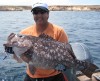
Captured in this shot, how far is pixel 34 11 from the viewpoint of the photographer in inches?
235

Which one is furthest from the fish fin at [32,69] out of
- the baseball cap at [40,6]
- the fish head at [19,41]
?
the baseball cap at [40,6]

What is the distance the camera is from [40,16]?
19.3ft

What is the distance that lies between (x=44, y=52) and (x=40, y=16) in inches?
29.9

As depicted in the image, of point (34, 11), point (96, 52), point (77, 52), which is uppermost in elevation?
point (34, 11)

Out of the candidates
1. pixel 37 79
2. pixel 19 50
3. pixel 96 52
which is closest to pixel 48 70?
pixel 37 79

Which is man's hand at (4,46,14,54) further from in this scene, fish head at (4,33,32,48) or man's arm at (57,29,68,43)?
man's arm at (57,29,68,43)

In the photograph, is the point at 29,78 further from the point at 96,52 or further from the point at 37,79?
the point at 96,52

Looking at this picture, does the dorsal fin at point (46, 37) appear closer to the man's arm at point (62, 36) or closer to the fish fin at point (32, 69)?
the man's arm at point (62, 36)

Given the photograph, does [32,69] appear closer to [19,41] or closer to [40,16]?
[19,41]

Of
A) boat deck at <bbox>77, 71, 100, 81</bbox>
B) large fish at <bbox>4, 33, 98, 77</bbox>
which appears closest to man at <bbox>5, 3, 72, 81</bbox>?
large fish at <bbox>4, 33, 98, 77</bbox>

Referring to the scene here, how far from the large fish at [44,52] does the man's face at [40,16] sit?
0.28m

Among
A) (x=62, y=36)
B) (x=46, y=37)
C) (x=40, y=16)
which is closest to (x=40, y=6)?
(x=40, y=16)

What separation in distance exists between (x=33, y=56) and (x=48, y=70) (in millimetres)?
448

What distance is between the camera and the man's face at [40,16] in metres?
5.89
